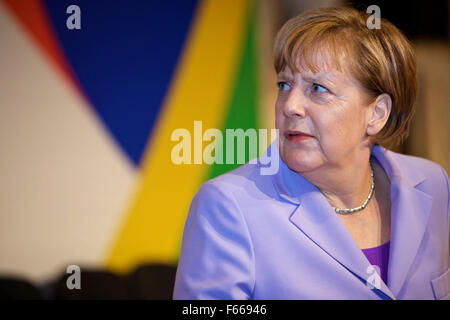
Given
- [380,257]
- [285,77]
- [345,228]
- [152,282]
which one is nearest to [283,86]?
[285,77]

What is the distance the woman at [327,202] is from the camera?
56.8 inches

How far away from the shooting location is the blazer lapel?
162 cm

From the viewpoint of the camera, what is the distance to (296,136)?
162 cm

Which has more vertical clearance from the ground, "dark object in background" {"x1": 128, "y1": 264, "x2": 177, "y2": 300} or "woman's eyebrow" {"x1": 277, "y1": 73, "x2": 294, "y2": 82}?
"woman's eyebrow" {"x1": 277, "y1": 73, "x2": 294, "y2": 82}

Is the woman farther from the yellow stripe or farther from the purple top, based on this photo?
Answer: the yellow stripe

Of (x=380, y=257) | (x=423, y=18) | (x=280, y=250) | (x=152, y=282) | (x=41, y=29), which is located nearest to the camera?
(x=280, y=250)

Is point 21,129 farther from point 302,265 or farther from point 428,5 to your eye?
point 428,5

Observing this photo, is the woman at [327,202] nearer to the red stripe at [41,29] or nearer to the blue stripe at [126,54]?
the blue stripe at [126,54]

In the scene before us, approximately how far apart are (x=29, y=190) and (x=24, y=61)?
2.53ft

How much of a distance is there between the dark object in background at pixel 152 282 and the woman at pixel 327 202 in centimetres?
144

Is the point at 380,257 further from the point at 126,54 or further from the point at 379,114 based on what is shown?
the point at 126,54

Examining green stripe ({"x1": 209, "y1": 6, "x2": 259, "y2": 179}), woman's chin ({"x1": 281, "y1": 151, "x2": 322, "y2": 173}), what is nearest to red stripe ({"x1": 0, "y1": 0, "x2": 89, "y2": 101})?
green stripe ({"x1": 209, "y1": 6, "x2": 259, "y2": 179})

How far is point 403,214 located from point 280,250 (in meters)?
0.51

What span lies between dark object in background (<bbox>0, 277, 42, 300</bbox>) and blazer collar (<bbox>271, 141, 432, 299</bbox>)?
1.49 meters
